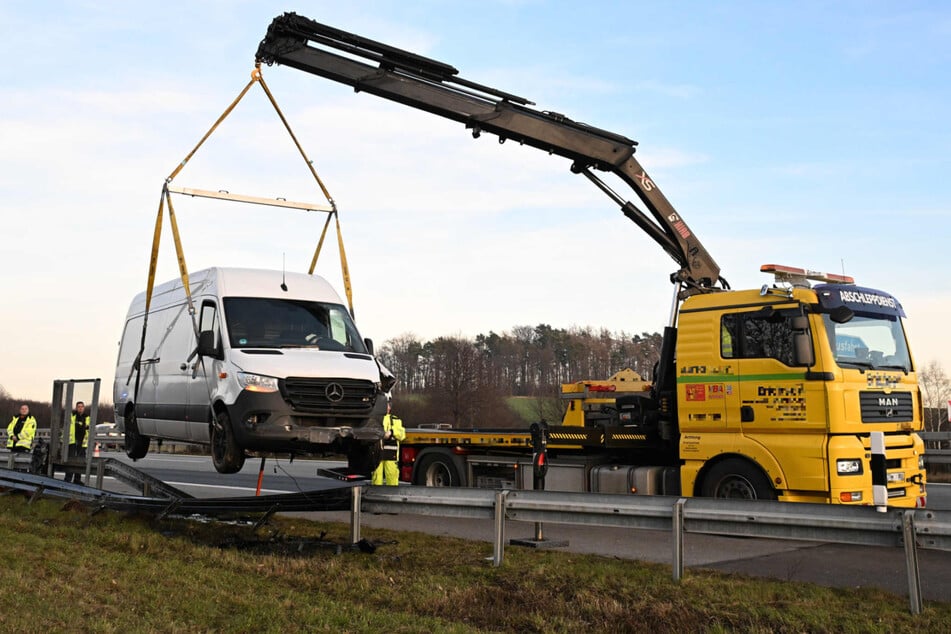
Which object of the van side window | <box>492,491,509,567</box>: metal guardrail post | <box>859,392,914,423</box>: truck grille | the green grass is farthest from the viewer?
<box>859,392,914,423</box>: truck grille

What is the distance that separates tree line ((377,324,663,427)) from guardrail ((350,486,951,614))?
3382 centimetres

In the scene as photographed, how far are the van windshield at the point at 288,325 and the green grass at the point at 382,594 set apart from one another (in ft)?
6.95

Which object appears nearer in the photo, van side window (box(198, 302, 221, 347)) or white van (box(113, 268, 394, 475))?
white van (box(113, 268, 394, 475))

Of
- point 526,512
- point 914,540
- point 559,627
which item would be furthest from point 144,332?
point 914,540

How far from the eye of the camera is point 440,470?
15.8m

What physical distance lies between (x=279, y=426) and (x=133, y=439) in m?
4.07

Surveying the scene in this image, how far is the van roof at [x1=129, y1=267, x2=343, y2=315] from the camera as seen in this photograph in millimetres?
10805

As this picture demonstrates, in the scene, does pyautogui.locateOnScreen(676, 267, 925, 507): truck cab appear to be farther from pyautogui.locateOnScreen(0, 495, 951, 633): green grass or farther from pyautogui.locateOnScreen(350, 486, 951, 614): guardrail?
pyautogui.locateOnScreen(350, 486, 951, 614): guardrail

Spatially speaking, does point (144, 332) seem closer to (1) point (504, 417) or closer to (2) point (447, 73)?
(2) point (447, 73)

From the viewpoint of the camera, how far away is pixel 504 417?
56219 millimetres

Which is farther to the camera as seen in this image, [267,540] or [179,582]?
[267,540]

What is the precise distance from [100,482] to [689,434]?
343 inches

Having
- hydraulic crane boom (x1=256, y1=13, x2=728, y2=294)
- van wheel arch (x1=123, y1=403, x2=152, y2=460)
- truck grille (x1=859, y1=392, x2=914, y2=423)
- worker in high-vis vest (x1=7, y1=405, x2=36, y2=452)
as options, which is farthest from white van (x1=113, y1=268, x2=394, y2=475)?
worker in high-vis vest (x1=7, y1=405, x2=36, y2=452)

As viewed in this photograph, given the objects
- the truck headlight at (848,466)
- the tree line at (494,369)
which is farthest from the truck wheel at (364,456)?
the tree line at (494,369)
